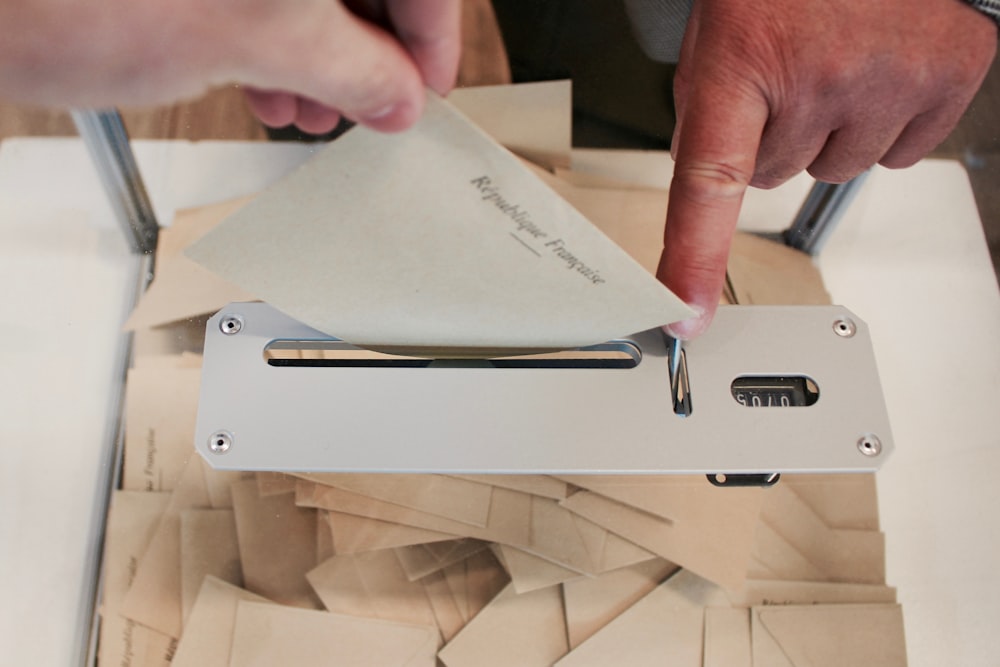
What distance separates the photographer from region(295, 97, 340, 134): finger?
574mm

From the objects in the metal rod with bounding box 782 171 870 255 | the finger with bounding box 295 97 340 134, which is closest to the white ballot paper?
the finger with bounding box 295 97 340 134

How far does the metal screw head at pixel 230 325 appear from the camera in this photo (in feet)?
2.10

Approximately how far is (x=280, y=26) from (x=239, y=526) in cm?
53

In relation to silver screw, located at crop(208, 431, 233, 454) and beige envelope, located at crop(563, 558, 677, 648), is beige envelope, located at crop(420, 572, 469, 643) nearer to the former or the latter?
beige envelope, located at crop(563, 558, 677, 648)

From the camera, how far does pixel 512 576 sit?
0.74m

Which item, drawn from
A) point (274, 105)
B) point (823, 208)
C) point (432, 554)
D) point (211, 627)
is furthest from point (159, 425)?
point (823, 208)

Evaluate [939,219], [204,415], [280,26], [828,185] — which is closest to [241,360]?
A: [204,415]

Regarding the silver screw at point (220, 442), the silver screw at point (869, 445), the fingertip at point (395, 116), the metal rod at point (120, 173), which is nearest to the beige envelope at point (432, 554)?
the silver screw at point (220, 442)

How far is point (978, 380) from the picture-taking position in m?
0.85

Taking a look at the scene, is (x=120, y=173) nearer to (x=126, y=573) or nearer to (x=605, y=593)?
(x=126, y=573)

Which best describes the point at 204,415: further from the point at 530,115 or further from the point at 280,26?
the point at 530,115

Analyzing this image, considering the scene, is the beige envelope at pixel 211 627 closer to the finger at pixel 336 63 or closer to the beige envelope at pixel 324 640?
the beige envelope at pixel 324 640

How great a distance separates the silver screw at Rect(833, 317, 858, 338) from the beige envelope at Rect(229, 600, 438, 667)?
427mm

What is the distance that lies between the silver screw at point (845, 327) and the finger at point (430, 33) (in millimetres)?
380
